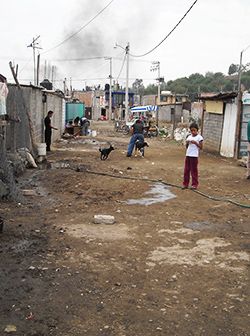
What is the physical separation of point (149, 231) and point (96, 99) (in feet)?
211

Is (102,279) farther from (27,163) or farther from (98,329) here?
(27,163)

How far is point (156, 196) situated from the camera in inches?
381

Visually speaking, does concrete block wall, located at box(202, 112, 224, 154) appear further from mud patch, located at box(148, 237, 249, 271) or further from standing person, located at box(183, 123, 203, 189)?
mud patch, located at box(148, 237, 249, 271)

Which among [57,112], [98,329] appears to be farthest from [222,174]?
[57,112]

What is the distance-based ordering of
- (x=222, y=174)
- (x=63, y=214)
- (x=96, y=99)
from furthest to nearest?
(x=96, y=99), (x=222, y=174), (x=63, y=214)

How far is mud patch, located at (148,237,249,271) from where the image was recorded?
5426 mm

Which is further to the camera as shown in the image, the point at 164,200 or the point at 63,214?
the point at 164,200

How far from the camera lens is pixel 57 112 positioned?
81.2 feet

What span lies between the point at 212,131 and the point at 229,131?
2733 mm

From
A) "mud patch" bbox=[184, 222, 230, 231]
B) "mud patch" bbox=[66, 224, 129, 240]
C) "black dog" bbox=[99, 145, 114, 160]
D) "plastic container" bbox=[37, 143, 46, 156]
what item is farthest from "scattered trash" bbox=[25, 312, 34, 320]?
"black dog" bbox=[99, 145, 114, 160]

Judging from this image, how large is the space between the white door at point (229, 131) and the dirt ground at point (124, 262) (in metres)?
7.87

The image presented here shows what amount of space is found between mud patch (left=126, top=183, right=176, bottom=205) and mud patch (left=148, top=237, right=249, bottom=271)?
2.88 m

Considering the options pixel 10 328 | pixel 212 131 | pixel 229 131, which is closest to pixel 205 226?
pixel 10 328

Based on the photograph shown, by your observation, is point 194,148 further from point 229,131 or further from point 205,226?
point 229,131
